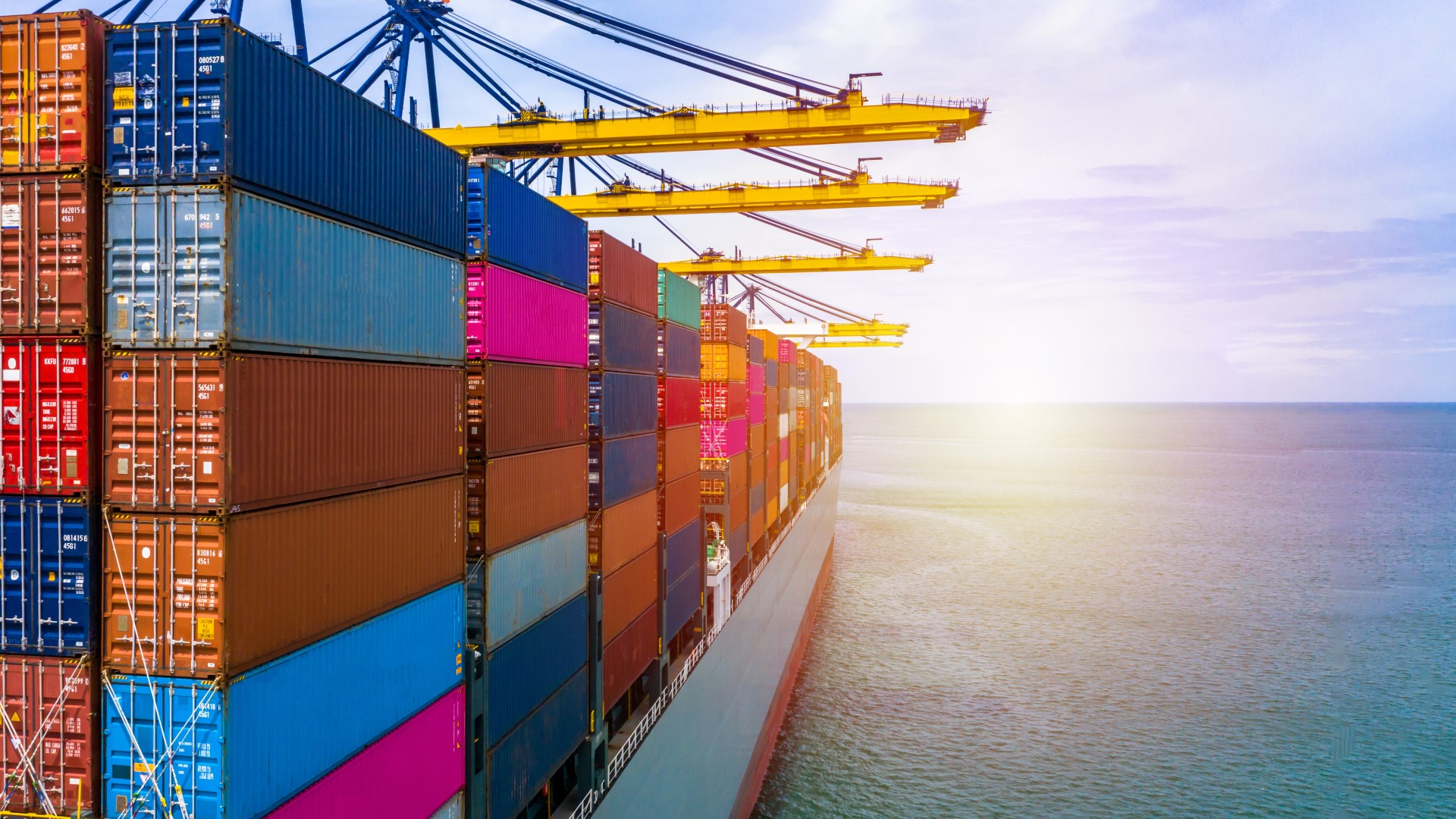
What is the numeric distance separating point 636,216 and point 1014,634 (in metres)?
30.3

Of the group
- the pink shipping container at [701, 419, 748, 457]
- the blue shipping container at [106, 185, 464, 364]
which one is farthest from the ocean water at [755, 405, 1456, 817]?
the blue shipping container at [106, 185, 464, 364]

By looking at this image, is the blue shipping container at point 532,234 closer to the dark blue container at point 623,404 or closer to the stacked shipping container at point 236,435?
the dark blue container at point 623,404

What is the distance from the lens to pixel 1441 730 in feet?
101

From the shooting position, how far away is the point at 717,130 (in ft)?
96.5

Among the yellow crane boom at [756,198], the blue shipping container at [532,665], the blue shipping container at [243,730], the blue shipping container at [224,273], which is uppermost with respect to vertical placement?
the yellow crane boom at [756,198]

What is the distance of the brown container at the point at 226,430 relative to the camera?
7000 mm

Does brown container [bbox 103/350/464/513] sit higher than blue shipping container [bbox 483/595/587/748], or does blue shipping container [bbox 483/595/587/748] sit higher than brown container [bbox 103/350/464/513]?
brown container [bbox 103/350/464/513]

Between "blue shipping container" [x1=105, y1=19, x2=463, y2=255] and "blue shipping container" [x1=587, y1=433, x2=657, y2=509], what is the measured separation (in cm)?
837

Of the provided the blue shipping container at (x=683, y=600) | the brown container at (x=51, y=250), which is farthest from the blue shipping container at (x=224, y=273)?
the blue shipping container at (x=683, y=600)

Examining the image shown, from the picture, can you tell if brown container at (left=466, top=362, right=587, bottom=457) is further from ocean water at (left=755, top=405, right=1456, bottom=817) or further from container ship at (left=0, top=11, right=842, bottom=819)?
ocean water at (left=755, top=405, right=1456, bottom=817)

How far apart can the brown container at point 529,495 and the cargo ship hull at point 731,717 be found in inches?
235

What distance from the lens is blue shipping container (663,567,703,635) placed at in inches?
821

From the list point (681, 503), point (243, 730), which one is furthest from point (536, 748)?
point (681, 503)

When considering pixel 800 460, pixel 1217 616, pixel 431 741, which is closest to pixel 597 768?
pixel 431 741
